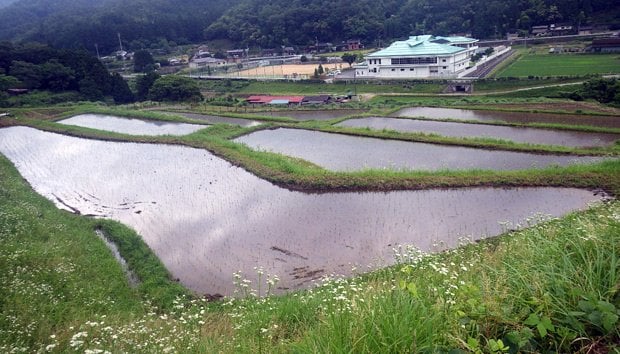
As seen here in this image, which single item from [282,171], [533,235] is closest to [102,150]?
[282,171]

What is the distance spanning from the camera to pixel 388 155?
1606cm

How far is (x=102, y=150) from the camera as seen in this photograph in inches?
784

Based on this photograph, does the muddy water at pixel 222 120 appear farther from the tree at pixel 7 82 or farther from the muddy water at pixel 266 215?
the tree at pixel 7 82

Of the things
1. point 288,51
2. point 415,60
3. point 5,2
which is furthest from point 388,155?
point 5,2

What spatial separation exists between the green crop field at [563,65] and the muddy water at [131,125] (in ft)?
84.3

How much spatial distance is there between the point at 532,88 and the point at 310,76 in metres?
19.5

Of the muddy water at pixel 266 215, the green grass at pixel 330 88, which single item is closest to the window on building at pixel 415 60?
the green grass at pixel 330 88

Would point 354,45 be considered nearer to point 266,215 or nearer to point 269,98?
point 269,98

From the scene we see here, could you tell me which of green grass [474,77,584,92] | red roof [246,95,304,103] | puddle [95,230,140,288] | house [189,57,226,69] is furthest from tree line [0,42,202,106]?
puddle [95,230,140,288]

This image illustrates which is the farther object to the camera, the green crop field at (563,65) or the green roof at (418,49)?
the green roof at (418,49)

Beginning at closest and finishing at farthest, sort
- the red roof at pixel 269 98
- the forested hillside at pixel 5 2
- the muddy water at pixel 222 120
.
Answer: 1. the muddy water at pixel 222 120
2. the red roof at pixel 269 98
3. the forested hillside at pixel 5 2

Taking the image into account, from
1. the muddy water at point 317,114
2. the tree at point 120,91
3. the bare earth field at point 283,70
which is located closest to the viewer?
the muddy water at point 317,114

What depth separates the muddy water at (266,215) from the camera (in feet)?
30.0

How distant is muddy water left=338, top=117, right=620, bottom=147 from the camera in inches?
652
